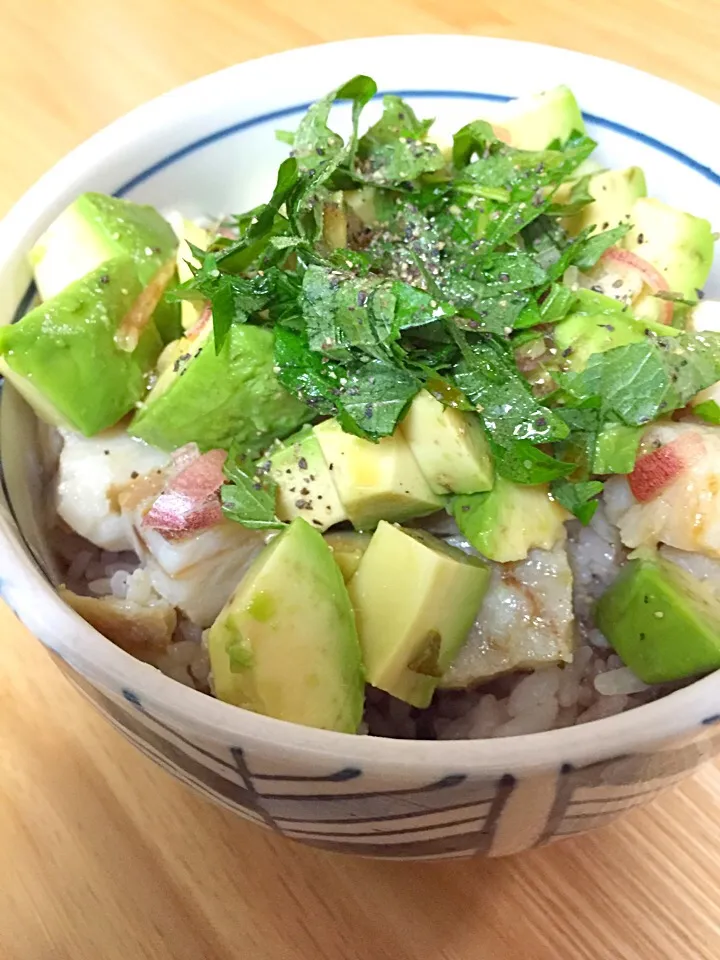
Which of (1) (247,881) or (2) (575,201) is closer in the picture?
(1) (247,881)

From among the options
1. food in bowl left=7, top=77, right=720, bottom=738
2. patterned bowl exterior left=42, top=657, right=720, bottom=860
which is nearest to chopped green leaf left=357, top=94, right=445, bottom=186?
food in bowl left=7, top=77, right=720, bottom=738

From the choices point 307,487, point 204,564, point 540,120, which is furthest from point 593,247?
point 204,564

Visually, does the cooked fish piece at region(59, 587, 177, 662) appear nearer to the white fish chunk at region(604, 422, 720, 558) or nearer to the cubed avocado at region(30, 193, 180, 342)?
the cubed avocado at region(30, 193, 180, 342)

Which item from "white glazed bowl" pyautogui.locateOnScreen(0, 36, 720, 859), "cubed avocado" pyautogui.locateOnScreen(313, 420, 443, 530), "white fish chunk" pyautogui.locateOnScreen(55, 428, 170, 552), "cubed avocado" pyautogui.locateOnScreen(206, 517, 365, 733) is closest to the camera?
"white glazed bowl" pyautogui.locateOnScreen(0, 36, 720, 859)

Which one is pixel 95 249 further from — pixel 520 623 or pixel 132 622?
pixel 520 623

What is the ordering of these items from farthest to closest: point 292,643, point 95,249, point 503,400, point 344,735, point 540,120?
point 540,120, point 95,249, point 503,400, point 292,643, point 344,735

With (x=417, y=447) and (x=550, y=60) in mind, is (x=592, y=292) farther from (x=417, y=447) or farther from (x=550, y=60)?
(x=550, y=60)

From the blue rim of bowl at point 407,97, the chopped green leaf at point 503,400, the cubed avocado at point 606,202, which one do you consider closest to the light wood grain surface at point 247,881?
the chopped green leaf at point 503,400
